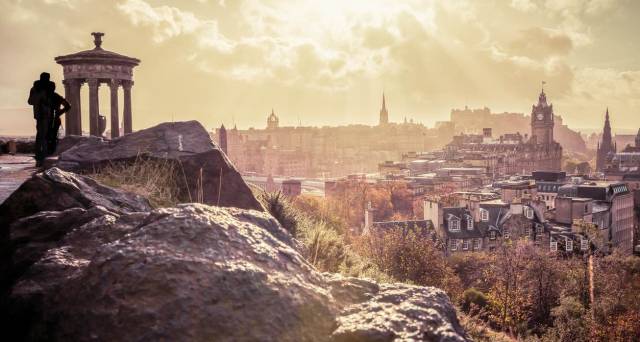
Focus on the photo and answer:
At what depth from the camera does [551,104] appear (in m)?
146

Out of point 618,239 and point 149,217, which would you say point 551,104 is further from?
point 149,217

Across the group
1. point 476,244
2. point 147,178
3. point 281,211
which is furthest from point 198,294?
point 476,244

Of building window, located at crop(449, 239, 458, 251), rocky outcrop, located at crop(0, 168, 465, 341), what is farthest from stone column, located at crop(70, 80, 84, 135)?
building window, located at crop(449, 239, 458, 251)

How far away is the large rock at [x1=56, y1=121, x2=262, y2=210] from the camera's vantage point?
332 inches

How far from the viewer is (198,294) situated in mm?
2721

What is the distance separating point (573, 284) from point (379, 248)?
34.0ft

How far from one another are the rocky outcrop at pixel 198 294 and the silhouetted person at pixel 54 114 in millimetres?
9600

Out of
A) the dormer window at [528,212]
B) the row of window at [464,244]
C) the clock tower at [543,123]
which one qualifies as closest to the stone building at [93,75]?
the row of window at [464,244]

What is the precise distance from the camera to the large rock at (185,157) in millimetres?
8430

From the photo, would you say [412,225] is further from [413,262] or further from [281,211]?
[281,211]

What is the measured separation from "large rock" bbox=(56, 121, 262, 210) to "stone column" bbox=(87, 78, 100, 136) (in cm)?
1280

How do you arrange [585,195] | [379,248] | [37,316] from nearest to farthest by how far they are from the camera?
[37,316] → [379,248] → [585,195]

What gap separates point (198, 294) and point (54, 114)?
11.7 metres

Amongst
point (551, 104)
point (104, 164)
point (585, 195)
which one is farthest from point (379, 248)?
point (551, 104)
